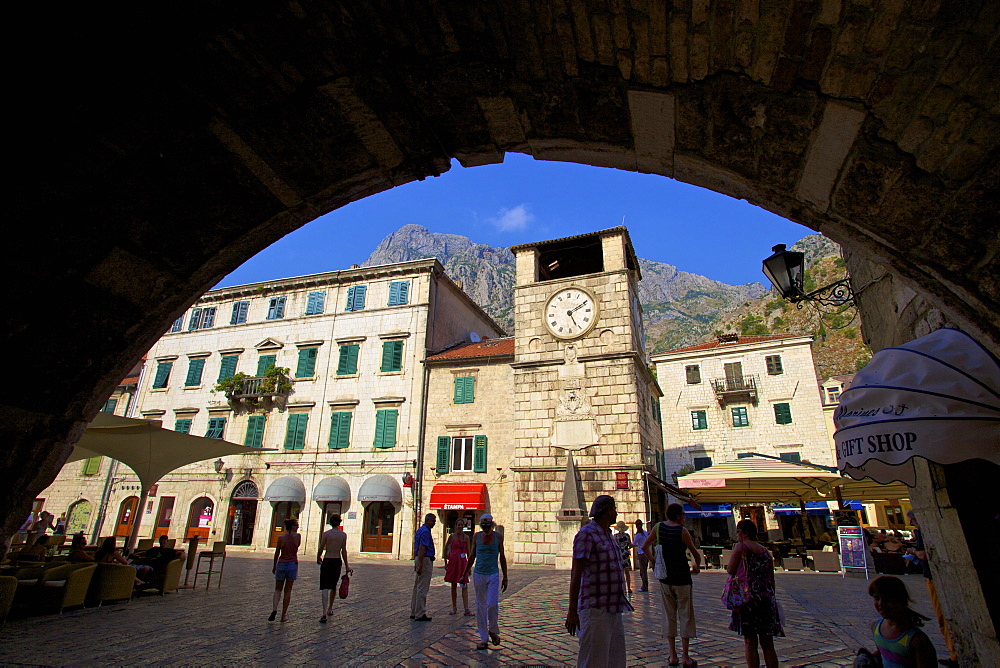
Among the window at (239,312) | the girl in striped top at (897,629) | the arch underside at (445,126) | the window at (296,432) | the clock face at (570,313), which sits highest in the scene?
the window at (239,312)

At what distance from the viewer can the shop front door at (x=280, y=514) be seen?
22.4 m

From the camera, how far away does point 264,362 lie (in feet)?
82.4

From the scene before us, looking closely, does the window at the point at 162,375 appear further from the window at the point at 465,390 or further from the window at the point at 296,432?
the window at the point at 465,390

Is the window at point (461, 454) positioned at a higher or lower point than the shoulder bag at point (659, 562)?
higher

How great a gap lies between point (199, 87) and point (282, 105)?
0.42 metres

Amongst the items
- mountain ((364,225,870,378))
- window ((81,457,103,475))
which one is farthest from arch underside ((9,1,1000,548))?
window ((81,457,103,475))

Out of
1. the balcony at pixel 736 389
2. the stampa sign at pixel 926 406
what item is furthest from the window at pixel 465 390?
the stampa sign at pixel 926 406

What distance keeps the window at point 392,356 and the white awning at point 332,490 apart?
204 inches

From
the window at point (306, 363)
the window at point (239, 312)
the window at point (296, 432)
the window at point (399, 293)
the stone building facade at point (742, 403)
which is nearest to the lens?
the window at point (296, 432)

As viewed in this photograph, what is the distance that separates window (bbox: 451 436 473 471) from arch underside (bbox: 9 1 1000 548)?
18700 millimetres

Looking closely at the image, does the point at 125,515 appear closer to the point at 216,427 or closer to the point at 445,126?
the point at 216,427

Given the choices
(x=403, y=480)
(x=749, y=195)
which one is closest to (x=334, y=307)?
(x=403, y=480)

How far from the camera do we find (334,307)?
25.3m

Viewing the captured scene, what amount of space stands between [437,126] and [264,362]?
2474 centimetres
